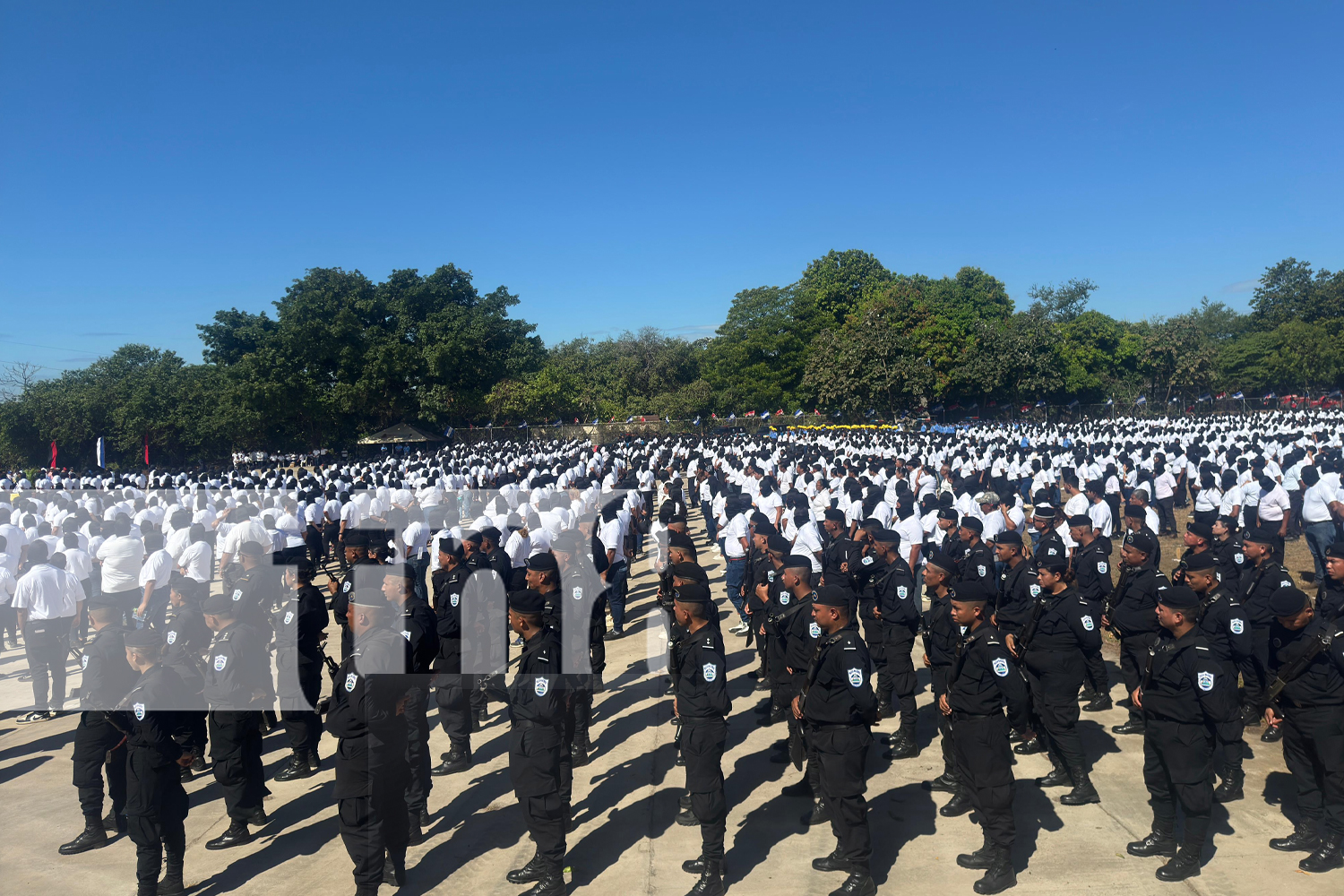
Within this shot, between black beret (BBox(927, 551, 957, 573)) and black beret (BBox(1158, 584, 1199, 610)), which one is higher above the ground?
black beret (BBox(927, 551, 957, 573))

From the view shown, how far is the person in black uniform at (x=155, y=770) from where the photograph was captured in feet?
14.1

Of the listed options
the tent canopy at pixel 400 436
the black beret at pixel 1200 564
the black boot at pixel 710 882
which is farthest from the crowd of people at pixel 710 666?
the tent canopy at pixel 400 436

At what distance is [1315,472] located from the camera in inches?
512

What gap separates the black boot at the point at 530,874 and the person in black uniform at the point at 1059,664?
3.65 metres

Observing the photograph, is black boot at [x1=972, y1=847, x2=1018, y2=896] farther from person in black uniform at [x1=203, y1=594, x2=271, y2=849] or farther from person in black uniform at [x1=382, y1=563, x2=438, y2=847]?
person in black uniform at [x1=203, y1=594, x2=271, y2=849]

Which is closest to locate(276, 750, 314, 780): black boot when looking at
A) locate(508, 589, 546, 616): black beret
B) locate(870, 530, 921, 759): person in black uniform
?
locate(508, 589, 546, 616): black beret

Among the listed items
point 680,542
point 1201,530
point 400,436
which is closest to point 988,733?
point 680,542

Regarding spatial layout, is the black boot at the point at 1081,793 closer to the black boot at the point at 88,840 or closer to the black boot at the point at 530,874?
the black boot at the point at 530,874

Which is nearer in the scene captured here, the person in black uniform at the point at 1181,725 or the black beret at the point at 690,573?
the person in black uniform at the point at 1181,725

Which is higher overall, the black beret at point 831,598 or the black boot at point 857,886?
the black beret at point 831,598

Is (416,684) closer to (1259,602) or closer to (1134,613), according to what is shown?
(1134,613)

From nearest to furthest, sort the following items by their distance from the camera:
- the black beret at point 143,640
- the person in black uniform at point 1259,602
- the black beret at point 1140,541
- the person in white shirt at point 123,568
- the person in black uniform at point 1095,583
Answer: the black beret at point 143,640, the person in black uniform at point 1259,602, the black beret at point 1140,541, the person in black uniform at point 1095,583, the person in white shirt at point 123,568

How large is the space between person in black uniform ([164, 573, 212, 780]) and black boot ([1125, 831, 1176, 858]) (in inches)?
237

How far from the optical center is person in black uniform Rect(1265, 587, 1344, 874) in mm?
4406
